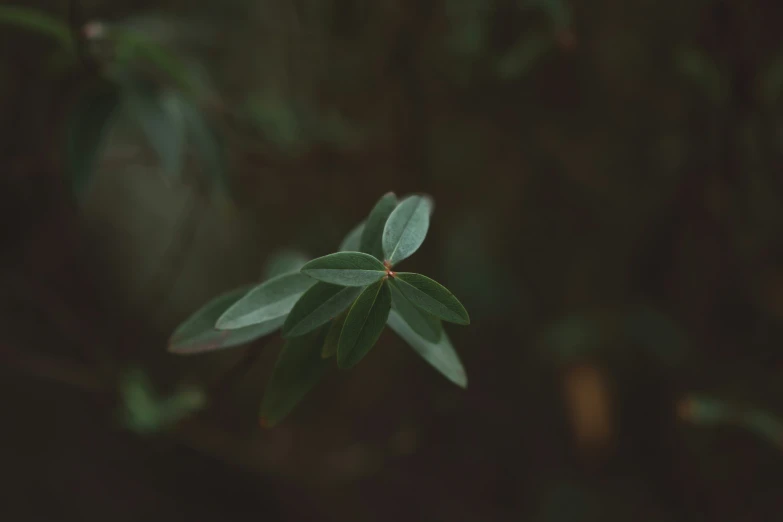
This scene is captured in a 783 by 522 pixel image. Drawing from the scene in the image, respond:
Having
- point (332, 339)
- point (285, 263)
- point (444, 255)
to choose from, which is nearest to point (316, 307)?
point (332, 339)

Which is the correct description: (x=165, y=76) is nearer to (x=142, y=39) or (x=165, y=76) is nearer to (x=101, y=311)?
(x=142, y=39)

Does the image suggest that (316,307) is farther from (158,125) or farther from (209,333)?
(158,125)

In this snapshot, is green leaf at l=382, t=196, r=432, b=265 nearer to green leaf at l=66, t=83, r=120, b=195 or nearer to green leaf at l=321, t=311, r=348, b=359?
green leaf at l=321, t=311, r=348, b=359

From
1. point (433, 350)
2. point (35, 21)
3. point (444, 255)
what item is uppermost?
point (35, 21)

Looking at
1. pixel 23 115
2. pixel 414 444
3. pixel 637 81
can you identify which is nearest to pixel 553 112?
pixel 637 81

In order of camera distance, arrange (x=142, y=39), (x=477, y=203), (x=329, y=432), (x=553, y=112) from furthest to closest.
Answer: (x=329, y=432), (x=477, y=203), (x=553, y=112), (x=142, y=39)

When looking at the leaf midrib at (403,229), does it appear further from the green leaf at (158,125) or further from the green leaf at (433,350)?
the green leaf at (158,125)

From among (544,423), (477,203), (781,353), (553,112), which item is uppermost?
(553,112)
